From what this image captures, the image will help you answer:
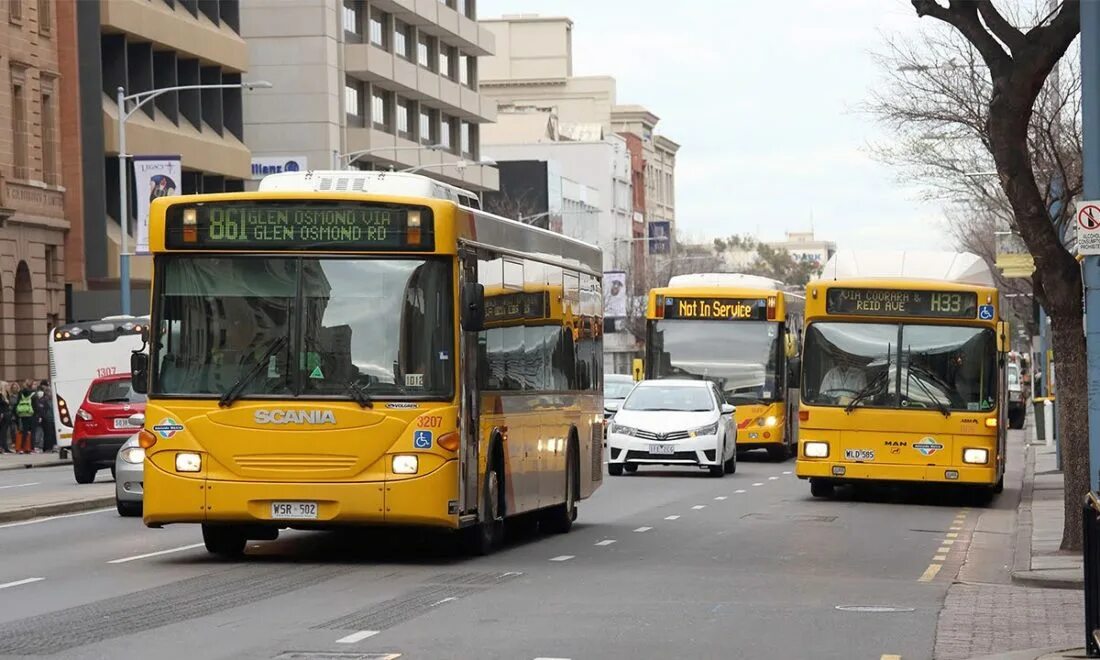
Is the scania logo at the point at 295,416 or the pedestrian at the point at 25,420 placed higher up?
the scania logo at the point at 295,416

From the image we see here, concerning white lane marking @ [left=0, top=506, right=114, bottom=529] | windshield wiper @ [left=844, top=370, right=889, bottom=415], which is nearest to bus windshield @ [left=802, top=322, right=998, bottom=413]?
windshield wiper @ [left=844, top=370, right=889, bottom=415]

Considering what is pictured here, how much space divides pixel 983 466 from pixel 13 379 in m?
33.9

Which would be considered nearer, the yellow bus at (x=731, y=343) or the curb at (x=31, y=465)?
the yellow bus at (x=731, y=343)

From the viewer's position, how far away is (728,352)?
41.5 m

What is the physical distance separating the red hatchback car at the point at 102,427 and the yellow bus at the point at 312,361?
1494cm

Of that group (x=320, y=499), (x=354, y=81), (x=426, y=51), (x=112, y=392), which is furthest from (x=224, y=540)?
(x=426, y=51)

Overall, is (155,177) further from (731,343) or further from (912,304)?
(912,304)

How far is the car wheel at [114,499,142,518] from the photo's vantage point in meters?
24.7

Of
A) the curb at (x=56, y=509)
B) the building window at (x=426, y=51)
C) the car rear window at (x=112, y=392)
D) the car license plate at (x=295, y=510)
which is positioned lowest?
the curb at (x=56, y=509)

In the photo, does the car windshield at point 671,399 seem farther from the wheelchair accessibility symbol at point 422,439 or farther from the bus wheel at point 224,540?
the wheelchair accessibility symbol at point 422,439

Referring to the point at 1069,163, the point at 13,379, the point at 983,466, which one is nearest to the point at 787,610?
the point at 983,466

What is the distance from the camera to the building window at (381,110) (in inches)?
3226

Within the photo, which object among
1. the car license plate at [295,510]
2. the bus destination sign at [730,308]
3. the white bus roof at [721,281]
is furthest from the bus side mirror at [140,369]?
the white bus roof at [721,281]

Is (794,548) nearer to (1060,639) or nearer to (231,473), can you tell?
(231,473)
